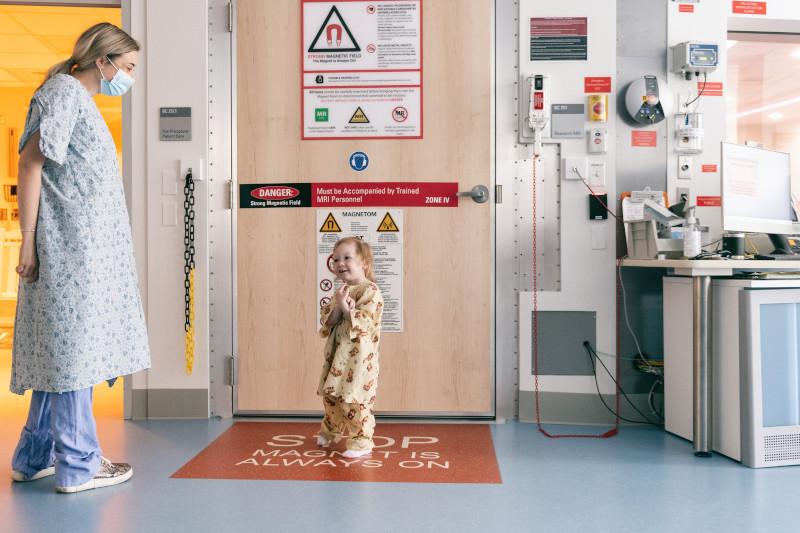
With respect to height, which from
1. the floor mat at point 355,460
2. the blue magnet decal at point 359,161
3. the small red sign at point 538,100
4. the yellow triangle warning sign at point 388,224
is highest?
the small red sign at point 538,100

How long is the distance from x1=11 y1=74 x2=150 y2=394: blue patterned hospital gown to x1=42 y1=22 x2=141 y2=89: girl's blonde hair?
10 cm

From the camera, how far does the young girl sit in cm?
269

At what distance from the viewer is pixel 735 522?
2.07 meters

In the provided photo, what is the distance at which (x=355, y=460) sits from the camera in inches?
105

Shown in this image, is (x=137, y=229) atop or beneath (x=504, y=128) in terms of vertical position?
beneath

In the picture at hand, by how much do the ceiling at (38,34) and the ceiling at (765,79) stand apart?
4.04 metres

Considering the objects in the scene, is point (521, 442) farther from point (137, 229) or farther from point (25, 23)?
point (25, 23)

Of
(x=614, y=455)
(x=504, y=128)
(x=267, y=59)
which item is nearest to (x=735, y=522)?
(x=614, y=455)

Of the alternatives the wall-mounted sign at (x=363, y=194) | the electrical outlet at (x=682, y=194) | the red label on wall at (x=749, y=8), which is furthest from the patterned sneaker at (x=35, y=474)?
the red label on wall at (x=749, y=8)

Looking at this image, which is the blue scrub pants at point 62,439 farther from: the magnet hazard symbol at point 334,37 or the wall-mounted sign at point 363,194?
the magnet hazard symbol at point 334,37

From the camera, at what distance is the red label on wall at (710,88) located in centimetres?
336

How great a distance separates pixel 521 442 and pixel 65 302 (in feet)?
6.34

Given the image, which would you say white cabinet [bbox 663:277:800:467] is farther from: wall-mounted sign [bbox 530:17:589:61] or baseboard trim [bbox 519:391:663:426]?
wall-mounted sign [bbox 530:17:589:61]

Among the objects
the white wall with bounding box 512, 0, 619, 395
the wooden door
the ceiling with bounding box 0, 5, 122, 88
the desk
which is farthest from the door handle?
the ceiling with bounding box 0, 5, 122, 88
